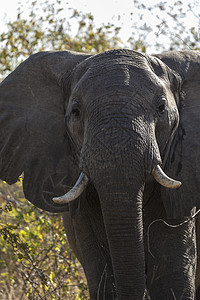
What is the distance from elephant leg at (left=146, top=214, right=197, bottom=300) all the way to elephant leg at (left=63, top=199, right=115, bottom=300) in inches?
10.6

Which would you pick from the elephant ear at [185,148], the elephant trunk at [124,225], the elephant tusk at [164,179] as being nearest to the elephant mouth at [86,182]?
the elephant tusk at [164,179]

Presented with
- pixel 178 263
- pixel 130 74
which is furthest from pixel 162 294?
pixel 130 74

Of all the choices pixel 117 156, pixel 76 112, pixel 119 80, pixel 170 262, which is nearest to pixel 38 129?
pixel 76 112

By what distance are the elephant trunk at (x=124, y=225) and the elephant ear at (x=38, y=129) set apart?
0.74m

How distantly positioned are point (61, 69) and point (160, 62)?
0.70 meters

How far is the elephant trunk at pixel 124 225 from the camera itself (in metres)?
3.79

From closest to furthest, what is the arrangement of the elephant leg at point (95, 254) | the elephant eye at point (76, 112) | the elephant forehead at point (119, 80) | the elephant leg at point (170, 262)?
the elephant forehead at point (119, 80) < the elephant eye at point (76, 112) < the elephant leg at point (170, 262) < the elephant leg at point (95, 254)

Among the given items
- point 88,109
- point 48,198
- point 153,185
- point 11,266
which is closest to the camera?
point 88,109

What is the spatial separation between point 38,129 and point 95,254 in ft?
3.02

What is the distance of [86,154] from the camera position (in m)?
3.97

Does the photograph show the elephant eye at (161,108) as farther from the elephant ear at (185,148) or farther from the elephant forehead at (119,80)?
the elephant ear at (185,148)

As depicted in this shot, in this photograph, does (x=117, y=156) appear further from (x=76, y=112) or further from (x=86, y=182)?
(x=76, y=112)

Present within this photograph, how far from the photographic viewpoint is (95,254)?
468 centimetres

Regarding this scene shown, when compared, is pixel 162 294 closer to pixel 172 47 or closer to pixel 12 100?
pixel 12 100
